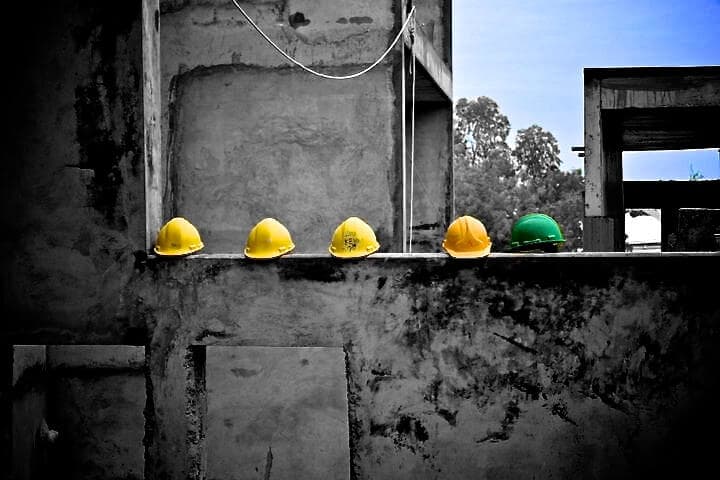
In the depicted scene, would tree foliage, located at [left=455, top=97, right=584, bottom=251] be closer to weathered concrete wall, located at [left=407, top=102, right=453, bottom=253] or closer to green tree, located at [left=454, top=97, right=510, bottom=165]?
green tree, located at [left=454, top=97, right=510, bottom=165]

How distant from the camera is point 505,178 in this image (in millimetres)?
36562

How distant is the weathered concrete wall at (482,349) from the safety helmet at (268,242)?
93 millimetres

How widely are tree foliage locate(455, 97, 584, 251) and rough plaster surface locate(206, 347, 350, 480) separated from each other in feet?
73.2

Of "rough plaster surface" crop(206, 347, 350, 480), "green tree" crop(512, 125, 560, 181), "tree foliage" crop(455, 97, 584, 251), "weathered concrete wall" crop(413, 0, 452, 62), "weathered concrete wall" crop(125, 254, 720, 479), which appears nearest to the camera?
"weathered concrete wall" crop(125, 254, 720, 479)

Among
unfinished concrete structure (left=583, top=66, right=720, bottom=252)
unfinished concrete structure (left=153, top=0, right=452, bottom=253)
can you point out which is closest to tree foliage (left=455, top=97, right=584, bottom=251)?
unfinished concrete structure (left=583, top=66, right=720, bottom=252)

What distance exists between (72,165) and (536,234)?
125 inches

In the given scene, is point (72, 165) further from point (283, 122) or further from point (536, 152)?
point (536, 152)

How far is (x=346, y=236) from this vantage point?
4559 millimetres

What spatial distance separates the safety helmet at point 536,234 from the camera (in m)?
5.07

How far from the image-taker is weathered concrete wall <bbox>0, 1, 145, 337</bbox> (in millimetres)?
4617

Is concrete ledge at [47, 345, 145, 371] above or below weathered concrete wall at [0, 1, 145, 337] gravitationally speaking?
below

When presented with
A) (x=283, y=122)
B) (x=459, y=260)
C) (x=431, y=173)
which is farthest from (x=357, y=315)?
(x=431, y=173)

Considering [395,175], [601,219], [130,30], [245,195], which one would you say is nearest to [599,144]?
[601,219]

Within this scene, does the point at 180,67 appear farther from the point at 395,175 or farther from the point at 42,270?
the point at 42,270
